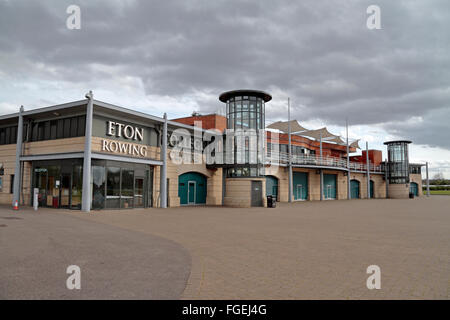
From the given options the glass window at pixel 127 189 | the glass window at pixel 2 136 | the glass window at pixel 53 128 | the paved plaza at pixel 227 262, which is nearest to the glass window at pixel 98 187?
the glass window at pixel 127 189

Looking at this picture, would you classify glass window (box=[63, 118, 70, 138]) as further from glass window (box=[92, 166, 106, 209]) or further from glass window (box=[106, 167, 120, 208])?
glass window (box=[106, 167, 120, 208])

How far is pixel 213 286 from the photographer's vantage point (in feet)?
16.4

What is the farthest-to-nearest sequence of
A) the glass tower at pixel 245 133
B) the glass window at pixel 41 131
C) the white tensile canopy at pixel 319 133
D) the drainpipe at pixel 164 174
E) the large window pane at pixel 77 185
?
1. the white tensile canopy at pixel 319 133
2. the glass tower at pixel 245 133
3. the drainpipe at pixel 164 174
4. the glass window at pixel 41 131
5. the large window pane at pixel 77 185

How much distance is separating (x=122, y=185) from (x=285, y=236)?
12801 millimetres

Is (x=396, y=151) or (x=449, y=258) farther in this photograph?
(x=396, y=151)

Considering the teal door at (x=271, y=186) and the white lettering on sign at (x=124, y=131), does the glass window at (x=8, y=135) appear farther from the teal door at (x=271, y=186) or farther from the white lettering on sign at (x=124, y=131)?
the teal door at (x=271, y=186)

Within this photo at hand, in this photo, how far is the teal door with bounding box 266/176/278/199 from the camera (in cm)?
3269

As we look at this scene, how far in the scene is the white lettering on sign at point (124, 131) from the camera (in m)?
19.7

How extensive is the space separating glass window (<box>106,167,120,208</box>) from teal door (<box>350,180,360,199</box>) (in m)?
37.6

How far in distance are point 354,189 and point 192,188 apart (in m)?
31.3

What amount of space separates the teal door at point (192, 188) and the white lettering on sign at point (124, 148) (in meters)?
4.33

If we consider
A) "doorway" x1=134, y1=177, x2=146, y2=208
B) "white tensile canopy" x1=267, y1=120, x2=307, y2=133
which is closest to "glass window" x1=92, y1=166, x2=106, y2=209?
"doorway" x1=134, y1=177, x2=146, y2=208

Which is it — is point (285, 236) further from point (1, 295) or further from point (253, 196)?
point (253, 196)
